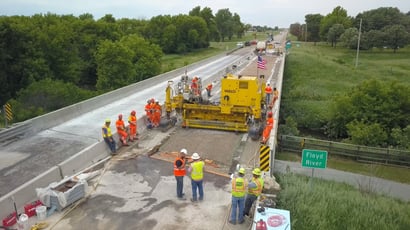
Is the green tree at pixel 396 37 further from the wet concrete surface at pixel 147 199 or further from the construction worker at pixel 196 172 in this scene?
the construction worker at pixel 196 172

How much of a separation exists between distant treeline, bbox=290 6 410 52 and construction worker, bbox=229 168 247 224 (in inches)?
2465

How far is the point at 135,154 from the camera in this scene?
50.1 feet

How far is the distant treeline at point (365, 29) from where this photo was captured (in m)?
82.2

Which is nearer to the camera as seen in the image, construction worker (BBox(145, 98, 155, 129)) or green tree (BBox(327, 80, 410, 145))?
construction worker (BBox(145, 98, 155, 129))

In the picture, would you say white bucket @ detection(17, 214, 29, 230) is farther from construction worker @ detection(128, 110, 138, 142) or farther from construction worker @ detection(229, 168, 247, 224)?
construction worker @ detection(128, 110, 138, 142)

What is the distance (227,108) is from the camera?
729 inches

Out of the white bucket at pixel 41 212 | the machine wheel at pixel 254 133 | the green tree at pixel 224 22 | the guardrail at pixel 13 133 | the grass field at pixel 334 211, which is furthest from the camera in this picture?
the green tree at pixel 224 22

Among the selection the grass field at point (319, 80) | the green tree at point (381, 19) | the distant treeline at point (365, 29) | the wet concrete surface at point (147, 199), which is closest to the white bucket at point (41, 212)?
the wet concrete surface at point (147, 199)

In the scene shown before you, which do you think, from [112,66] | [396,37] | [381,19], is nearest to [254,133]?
[112,66]

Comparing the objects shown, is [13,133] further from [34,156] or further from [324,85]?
[324,85]

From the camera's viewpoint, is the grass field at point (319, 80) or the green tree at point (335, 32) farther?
the green tree at point (335, 32)

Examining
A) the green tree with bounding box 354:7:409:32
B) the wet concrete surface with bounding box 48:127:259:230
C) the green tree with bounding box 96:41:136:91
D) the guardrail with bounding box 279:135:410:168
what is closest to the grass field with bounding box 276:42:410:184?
the guardrail with bounding box 279:135:410:168

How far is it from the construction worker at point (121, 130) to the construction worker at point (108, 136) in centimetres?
86

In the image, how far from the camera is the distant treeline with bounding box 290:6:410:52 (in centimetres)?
8219
